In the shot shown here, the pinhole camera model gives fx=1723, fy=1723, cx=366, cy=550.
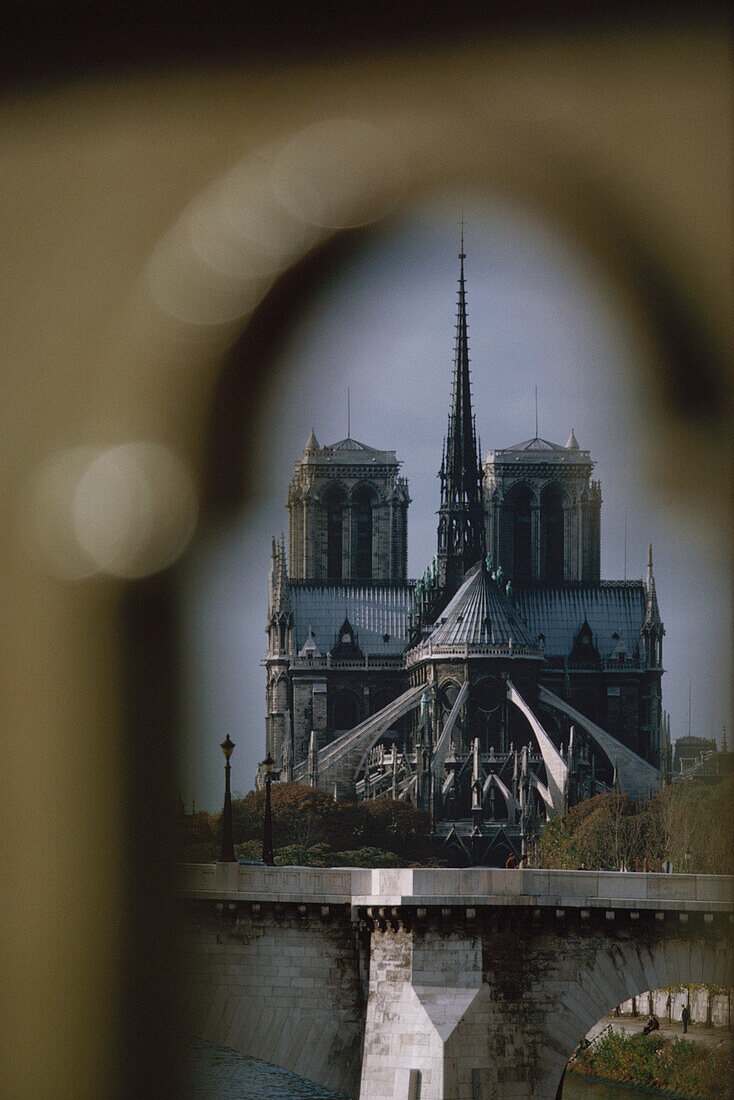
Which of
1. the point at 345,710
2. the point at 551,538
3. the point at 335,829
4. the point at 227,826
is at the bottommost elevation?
the point at 335,829

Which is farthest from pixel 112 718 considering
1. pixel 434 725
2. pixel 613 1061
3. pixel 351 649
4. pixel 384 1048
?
pixel 351 649

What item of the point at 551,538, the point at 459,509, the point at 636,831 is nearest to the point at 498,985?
the point at 636,831

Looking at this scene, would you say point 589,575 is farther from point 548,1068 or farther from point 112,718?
point 112,718

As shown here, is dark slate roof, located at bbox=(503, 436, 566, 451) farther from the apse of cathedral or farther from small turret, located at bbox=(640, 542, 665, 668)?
small turret, located at bbox=(640, 542, 665, 668)

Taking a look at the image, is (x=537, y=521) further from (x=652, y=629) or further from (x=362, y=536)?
(x=652, y=629)

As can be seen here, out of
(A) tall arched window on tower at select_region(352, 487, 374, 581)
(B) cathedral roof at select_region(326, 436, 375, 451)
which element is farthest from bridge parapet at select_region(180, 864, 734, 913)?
(A) tall arched window on tower at select_region(352, 487, 374, 581)

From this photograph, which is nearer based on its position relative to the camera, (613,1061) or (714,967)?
(714,967)
